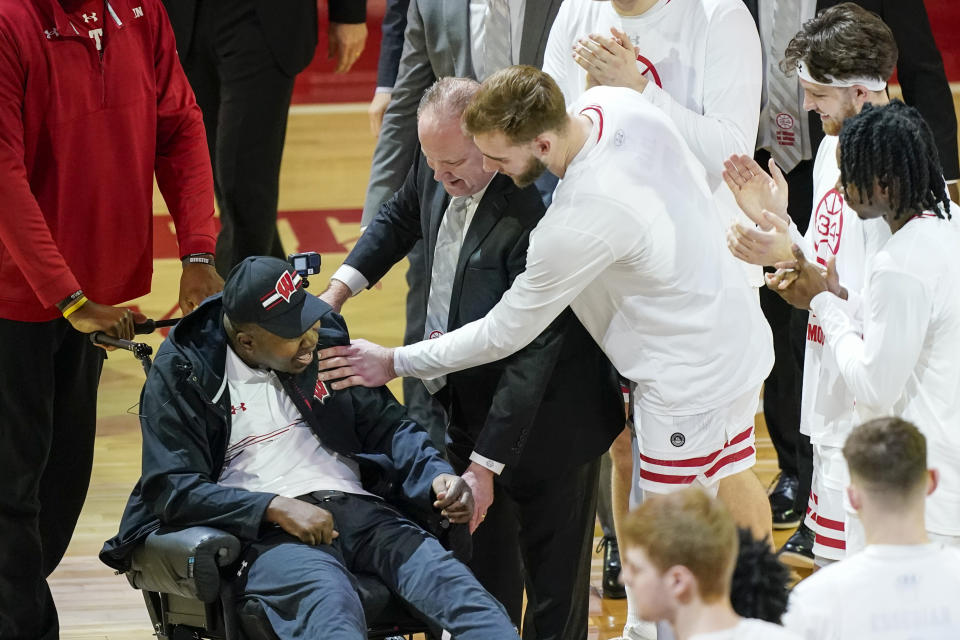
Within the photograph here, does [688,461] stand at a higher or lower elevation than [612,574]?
higher

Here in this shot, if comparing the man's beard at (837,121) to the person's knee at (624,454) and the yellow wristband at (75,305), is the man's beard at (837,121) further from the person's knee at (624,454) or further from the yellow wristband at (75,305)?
the yellow wristband at (75,305)

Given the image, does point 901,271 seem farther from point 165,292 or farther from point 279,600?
point 165,292

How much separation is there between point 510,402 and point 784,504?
5.47ft

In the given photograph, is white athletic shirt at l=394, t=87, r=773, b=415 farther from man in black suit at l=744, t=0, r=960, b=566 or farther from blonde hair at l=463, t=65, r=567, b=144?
man in black suit at l=744, t=0, r=960, b=566

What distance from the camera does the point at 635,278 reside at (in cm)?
335

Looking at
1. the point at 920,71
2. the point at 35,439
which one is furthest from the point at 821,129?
the point at 35,439

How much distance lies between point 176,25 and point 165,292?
2.16 meters

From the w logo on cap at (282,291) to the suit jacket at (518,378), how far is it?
0.41m

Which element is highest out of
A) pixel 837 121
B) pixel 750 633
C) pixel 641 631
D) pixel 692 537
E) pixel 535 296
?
pixel 837 121

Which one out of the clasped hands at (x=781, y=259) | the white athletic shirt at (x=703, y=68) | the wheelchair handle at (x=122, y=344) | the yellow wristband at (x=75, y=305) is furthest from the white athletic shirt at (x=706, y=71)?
the yellow wristband at (x=75, y=305)

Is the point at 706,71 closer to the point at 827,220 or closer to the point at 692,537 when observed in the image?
the point at 827,220

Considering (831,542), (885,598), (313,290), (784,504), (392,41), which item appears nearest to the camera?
(885,598)

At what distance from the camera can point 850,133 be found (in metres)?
3.06

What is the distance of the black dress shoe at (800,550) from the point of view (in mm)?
4395
